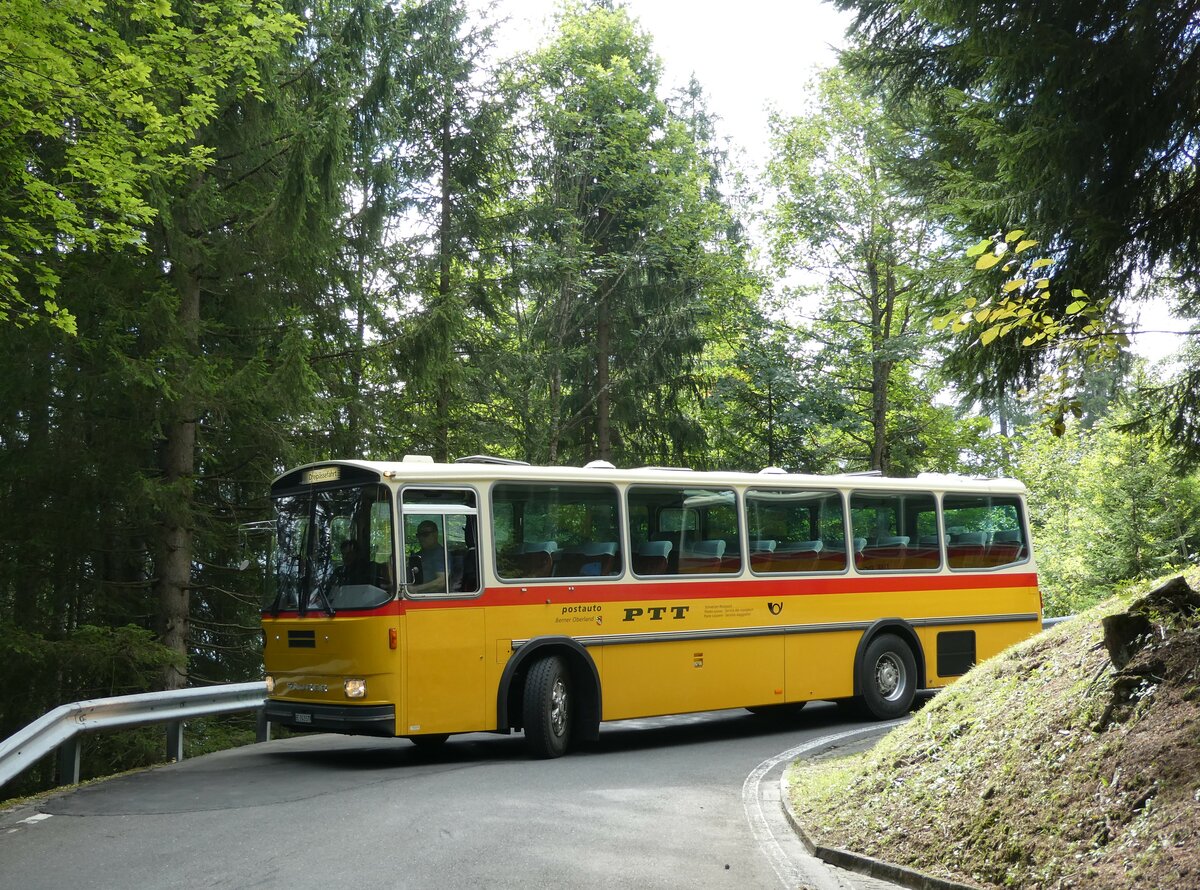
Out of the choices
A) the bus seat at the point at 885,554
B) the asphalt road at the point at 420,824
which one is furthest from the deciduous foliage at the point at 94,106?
the bus seat at the point at 885,554

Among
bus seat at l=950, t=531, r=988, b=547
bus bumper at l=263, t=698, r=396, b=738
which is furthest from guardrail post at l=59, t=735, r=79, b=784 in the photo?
bus seat at l=950, t=531, r=988, b=547

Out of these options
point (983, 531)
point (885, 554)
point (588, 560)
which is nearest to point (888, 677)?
point (885, 554)

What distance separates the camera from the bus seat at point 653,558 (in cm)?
1348

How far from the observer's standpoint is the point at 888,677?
15.9 metres

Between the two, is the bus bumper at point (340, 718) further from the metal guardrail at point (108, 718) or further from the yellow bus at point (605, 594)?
the metal guardrail at point (108, 718)

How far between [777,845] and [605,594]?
5.20m

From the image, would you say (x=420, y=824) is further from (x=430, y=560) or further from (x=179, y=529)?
(x=179, y=529)

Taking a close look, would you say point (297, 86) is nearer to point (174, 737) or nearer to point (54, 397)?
point (54, 397)

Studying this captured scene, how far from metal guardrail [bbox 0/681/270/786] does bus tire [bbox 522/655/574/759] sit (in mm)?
3070

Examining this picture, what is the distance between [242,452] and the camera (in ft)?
60.4

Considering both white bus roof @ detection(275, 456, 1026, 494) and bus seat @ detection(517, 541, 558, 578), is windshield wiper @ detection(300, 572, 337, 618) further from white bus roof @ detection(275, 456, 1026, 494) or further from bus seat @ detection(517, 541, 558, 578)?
bus seat @ detection(517, 541, 558, 578)

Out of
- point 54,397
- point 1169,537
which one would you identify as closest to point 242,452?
point 54,397

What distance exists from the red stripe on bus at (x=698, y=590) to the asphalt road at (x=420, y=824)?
1591 mm

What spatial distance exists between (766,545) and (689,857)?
7361 millimetres
